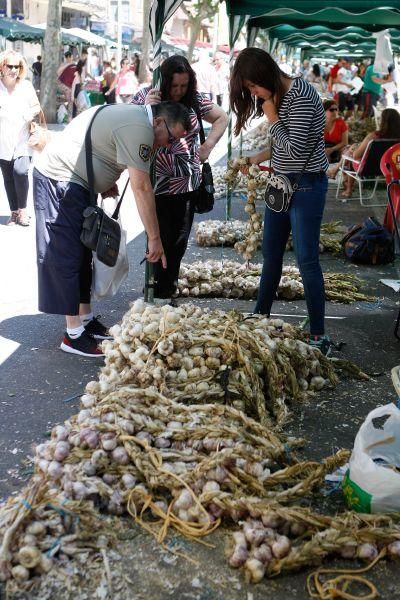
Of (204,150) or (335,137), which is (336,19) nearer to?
(335,137)

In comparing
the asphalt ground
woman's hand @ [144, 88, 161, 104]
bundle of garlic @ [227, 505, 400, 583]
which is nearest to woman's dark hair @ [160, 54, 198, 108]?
woman's hand @ [144, 88, 161, 104]

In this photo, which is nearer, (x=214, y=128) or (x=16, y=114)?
(x=214, y=128)

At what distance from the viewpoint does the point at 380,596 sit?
2.53 m

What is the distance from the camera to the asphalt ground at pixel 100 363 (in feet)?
8.43

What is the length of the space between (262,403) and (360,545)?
109 centimetres

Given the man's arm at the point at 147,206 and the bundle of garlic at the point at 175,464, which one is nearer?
the bundle of garlic at the point at 175,464

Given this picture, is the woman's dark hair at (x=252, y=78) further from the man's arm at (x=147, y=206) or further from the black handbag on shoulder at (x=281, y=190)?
the man's arm at (x=147, y=206)

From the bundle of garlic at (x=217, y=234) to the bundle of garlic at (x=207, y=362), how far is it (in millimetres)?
3666

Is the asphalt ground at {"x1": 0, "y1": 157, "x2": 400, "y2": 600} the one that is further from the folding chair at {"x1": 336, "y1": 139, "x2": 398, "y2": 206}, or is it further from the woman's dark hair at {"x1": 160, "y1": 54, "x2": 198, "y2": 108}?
the folding chair at {"x1": 336, "y1": 139, "x2": 398, "y2": 206}

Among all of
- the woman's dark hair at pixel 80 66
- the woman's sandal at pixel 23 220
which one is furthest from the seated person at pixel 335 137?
the woman's dark hair at pixel 80 66

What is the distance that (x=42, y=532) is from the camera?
254 cm

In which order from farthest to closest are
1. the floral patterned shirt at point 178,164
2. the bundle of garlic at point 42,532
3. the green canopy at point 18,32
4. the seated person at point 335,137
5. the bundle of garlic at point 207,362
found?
the green canopy at point 18,32, the seated person at point 335,137, the floral patterned shirt at point 178,164, the bundle of garlic at point 207,362, the bundle of garlic at point 42,532

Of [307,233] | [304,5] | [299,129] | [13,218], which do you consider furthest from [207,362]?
[304,5]

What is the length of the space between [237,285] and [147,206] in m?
2.00
